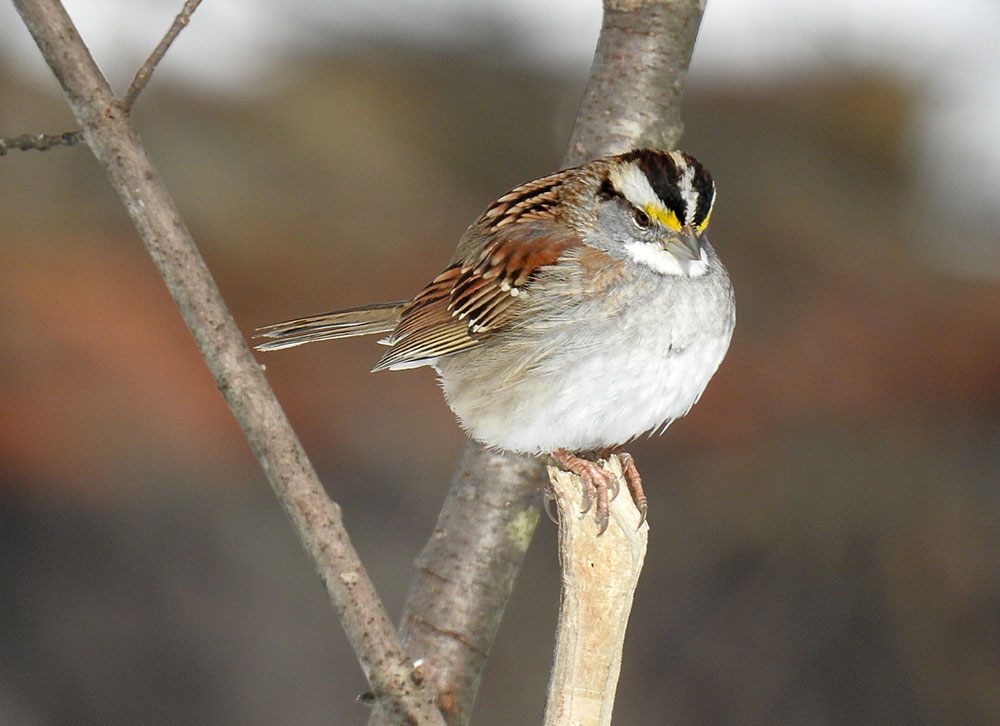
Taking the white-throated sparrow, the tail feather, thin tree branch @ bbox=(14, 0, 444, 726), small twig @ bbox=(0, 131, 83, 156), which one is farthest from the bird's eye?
small twig @ bbox=(0, 131, 83, 156)

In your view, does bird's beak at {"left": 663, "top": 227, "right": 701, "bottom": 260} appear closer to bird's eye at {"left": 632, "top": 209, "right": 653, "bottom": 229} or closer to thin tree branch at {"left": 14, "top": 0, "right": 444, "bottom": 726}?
bird's eye at {"left": 632, "top": 209, "right": 653, "bottom": 229}

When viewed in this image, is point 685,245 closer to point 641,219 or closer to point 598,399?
point 641,219

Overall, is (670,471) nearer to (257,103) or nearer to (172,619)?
(172,619)

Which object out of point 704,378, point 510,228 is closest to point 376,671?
point 704,378

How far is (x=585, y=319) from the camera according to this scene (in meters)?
2.34

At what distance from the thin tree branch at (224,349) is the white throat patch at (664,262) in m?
0.90

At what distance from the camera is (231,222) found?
22.6ft

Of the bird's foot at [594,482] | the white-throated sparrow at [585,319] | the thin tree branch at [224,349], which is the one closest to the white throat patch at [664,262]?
the white-throated sparrow at [585,319]

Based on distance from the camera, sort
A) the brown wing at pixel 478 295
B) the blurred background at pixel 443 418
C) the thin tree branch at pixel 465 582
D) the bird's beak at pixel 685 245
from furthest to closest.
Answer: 1. the blurred background at pixel 443 418
2. the brown wing at pixel 478 295
3. the bird's beak at pixel 685 245
4. the thin tree branch at pixel 465 582

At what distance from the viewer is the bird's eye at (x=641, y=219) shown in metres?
2.35

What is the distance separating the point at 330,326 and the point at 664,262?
75 centimetres

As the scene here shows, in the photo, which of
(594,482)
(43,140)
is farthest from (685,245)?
(43,140)

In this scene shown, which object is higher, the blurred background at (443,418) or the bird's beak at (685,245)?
the bird's beak at (685,245)

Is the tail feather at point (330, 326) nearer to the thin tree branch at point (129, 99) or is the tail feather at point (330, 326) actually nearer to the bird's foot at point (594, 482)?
the bird's foot at point (594, 482)
